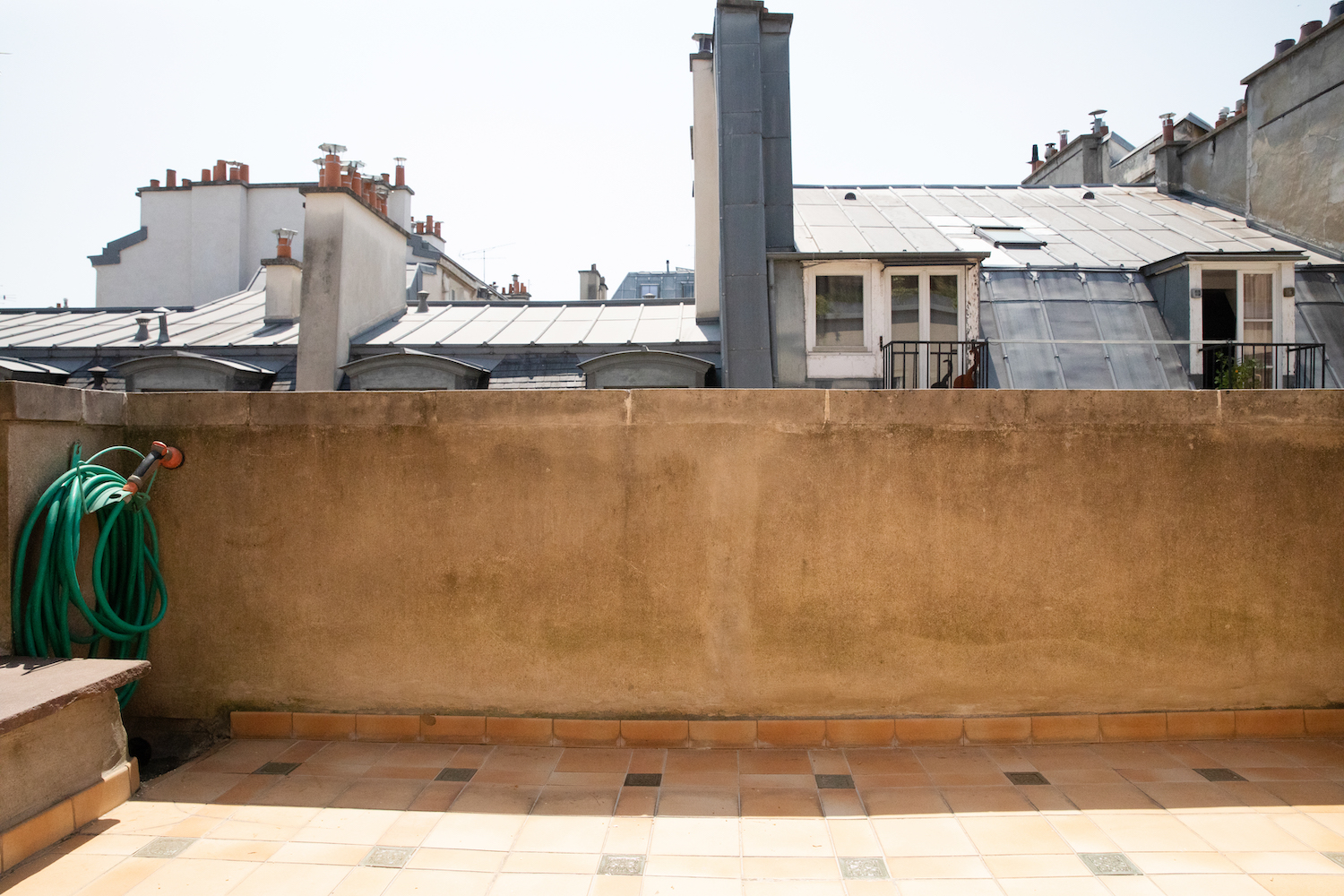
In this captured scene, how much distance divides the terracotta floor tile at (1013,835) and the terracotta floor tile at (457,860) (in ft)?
5.49

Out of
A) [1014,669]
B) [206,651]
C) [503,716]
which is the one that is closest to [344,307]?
[206,651]

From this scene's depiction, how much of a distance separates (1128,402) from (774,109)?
745 cm

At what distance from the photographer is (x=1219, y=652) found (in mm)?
3715

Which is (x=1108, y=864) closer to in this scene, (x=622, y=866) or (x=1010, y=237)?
(x=622, y=866)

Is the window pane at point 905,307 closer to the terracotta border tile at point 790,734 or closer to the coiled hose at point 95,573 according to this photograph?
the terracotta border tile at point 790,734

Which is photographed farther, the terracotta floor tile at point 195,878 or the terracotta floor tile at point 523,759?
the terracotta floor tile at point 523,759

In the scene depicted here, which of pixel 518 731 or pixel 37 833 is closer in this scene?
pixel 37 833

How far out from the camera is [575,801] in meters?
3.11

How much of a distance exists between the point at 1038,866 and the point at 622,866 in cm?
139

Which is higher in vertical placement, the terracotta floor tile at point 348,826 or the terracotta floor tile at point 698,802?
the terracotta floor tile at point 348,826

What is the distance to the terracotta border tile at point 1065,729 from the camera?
3674mm

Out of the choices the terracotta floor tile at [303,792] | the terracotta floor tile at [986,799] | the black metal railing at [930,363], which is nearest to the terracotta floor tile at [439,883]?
the terracotta floor tile at [303,792]

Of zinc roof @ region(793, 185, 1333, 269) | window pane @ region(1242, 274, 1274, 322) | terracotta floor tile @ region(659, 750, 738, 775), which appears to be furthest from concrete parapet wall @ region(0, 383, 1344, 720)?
window pane @ region(1242, 274, 1274, 322)

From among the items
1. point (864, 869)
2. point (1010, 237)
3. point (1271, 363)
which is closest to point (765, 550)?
point (864, 869)
